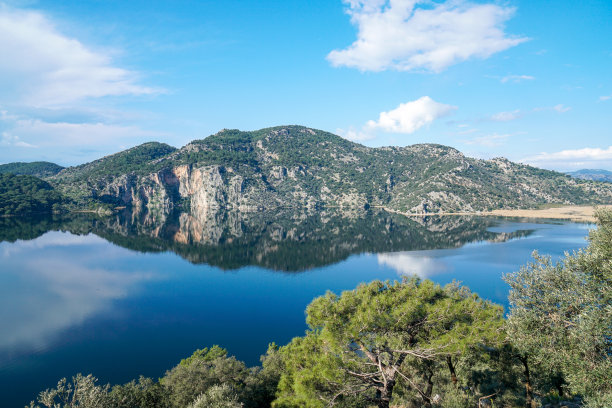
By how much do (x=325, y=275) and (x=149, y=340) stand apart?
138 ft

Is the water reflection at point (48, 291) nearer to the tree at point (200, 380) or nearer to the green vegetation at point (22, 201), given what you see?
the tree at point (200, 380)

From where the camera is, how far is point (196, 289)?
68.2m

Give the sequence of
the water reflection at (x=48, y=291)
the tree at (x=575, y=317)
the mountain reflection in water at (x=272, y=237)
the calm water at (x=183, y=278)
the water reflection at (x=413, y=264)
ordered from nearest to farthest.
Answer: the tree at (x=575, y=317) < the calm water at (x=183, y=278) < the water reflection at (x=48, y=291) < the water reflection at (x=413, y=264) < the mountain reflection in water at (x=272, y=237)

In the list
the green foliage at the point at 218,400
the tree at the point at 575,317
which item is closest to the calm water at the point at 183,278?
the green foliage at the point at 218,400

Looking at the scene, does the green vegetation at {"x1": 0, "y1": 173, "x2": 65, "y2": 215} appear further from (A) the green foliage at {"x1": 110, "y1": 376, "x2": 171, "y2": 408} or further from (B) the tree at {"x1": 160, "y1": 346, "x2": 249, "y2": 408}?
(B) the tree at {"x1": 160, "y1": 346, "x2": 249, "y2": 408}

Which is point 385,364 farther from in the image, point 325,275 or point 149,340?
point 325,275

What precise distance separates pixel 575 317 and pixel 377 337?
8.16 metres

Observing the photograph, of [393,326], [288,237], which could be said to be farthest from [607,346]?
[288,237]

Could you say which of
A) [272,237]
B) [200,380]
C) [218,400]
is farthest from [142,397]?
[272,237]

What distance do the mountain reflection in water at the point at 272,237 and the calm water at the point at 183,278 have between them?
0.62m

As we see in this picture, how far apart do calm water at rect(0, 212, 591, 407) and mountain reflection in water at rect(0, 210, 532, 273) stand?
616 millimetres

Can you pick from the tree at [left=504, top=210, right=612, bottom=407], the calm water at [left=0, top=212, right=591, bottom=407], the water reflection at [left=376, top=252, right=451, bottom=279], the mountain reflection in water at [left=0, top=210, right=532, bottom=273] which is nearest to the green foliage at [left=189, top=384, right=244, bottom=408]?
the tree at [left=504, top=210, right=612, bottom=407]

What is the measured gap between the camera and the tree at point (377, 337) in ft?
47.6

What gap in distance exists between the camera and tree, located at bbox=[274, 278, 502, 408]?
14500 mm
